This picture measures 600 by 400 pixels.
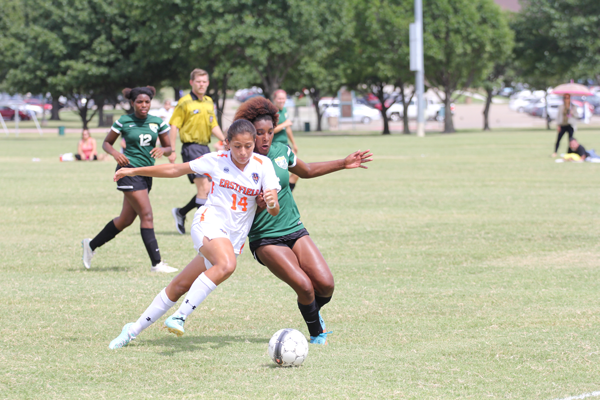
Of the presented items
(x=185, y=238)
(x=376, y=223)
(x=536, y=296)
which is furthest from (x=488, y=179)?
(x=536, y=296)

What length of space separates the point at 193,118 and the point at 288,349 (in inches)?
265

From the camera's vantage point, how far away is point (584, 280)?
8414 millimetres

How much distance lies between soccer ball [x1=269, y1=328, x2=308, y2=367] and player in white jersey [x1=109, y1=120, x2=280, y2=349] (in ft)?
1.99

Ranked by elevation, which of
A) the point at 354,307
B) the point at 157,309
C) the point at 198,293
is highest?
the point at 198,293

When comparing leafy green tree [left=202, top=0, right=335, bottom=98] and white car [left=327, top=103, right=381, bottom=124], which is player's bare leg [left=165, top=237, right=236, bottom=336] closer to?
leafy green tree [left=202, top=0, right=335, bottom=98]

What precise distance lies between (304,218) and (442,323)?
683 centimetres

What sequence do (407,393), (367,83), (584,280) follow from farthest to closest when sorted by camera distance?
(367,83), (584,280), (407,393)

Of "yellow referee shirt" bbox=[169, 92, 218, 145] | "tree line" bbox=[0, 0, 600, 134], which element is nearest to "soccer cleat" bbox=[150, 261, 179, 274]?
"yellow referee shirt" bbox=[169, 92, 218, 145]

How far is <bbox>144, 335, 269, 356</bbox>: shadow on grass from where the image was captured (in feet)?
19.2

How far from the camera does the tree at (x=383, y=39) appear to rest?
49.7 meters

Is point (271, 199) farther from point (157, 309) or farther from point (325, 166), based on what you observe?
point (157, 309)

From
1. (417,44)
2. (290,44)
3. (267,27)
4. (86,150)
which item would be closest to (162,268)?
(86,150)

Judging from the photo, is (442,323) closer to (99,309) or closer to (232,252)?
(232,252)

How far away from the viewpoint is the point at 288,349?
5.25 meters
